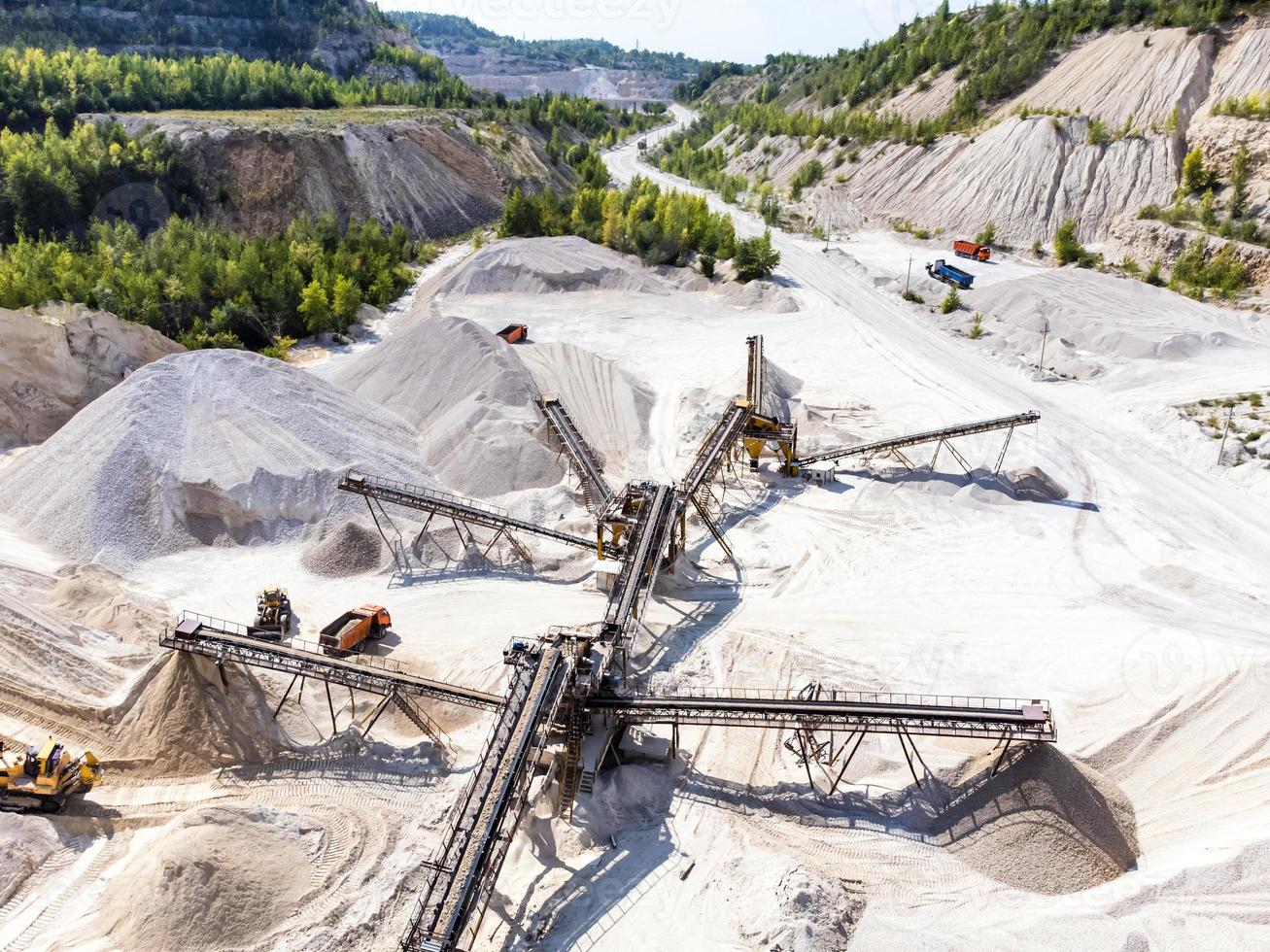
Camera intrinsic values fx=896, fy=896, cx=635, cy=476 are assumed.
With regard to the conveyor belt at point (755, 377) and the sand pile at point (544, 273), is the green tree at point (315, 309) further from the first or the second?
the conveyor belt at point (755, 377)

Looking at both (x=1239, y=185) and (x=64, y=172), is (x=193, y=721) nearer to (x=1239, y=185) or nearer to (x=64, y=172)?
Result: (x=64, y=172)

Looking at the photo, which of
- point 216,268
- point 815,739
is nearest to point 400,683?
point 815,739

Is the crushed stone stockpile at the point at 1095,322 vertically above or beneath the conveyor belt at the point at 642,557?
above

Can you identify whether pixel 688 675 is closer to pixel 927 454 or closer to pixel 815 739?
Result: pixel 815 739

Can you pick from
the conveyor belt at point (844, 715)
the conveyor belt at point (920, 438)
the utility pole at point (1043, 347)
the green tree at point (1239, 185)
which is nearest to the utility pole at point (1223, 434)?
the conveyor belt at point (920, 438)

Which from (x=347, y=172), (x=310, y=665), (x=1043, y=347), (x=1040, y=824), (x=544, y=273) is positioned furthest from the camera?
(x=347, y=172)

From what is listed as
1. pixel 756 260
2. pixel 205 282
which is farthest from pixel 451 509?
pixel 756 260
